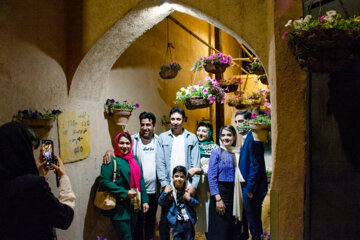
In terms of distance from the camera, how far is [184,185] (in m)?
3.69

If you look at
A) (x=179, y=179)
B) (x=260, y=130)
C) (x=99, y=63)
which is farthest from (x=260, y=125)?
(x=99, y=63)

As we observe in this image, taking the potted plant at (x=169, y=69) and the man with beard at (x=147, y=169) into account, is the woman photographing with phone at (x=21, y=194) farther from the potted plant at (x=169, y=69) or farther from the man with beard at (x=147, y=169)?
the potted plant at (x=169, y=69)

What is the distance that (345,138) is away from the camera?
2170 mm

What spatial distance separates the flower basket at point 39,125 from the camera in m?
2.75

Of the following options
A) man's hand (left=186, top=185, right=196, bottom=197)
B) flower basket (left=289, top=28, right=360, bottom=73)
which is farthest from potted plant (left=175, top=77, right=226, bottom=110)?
flower basket (left=289, top=28, right=360, bottom=73)

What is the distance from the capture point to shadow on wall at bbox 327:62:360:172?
2133mm

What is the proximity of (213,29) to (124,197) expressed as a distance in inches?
290

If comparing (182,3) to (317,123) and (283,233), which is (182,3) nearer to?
(317,123)

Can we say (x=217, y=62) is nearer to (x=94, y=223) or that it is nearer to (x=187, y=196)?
(x=187, y=196)

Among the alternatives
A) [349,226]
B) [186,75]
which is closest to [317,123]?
[349,226]

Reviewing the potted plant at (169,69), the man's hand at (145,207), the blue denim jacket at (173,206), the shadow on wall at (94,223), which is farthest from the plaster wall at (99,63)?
the potted plant at (169,69)

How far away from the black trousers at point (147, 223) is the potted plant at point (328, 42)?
286 centimetres

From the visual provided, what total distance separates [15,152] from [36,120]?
1.06 m

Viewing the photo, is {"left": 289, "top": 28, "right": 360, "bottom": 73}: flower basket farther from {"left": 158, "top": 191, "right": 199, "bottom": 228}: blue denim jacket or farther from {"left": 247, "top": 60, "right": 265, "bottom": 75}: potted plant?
{"left": 247, "top": 60, "right": 265, "bottom": 75}: potted plant
